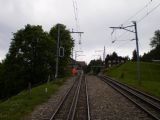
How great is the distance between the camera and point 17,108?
21.0 meters

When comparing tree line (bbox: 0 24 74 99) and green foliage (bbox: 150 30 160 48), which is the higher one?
green foliage (bbox: 150 30 160 48)

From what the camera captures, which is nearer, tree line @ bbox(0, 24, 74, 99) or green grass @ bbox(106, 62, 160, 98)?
green grass @ bbox(106, 62, 160, 98)

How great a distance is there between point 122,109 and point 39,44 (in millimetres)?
50722

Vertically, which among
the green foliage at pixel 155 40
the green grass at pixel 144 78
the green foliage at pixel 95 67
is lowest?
the green grass at pixel 144 78

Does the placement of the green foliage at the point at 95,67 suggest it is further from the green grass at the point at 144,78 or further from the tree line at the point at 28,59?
the tree line at the point at 28,59

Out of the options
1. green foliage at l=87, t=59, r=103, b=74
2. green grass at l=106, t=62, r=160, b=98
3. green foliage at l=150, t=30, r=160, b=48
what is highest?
green foliage at l=150, t=30, r=160, b=48

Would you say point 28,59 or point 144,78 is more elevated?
point 28,59

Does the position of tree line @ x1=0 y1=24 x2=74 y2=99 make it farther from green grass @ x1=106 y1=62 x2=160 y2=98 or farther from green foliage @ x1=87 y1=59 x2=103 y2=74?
green foliage @ x1=87 y1=59 x2=103 y2=74

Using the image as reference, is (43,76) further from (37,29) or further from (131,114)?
(131,114)

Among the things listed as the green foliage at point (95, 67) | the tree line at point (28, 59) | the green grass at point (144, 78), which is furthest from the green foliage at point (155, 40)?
the tree line at point (28, 59)

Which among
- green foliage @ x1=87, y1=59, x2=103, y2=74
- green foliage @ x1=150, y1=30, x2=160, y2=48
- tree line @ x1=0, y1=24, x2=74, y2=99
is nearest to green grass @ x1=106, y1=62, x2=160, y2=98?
tree line @ x1=0, y1=24, x2=74, y2=99

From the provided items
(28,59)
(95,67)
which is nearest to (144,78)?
(28,59)

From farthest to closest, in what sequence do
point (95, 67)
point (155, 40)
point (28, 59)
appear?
point (155, 40) < point (95, 67) < point (28, 59)

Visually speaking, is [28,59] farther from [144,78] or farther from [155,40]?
[155,40]
